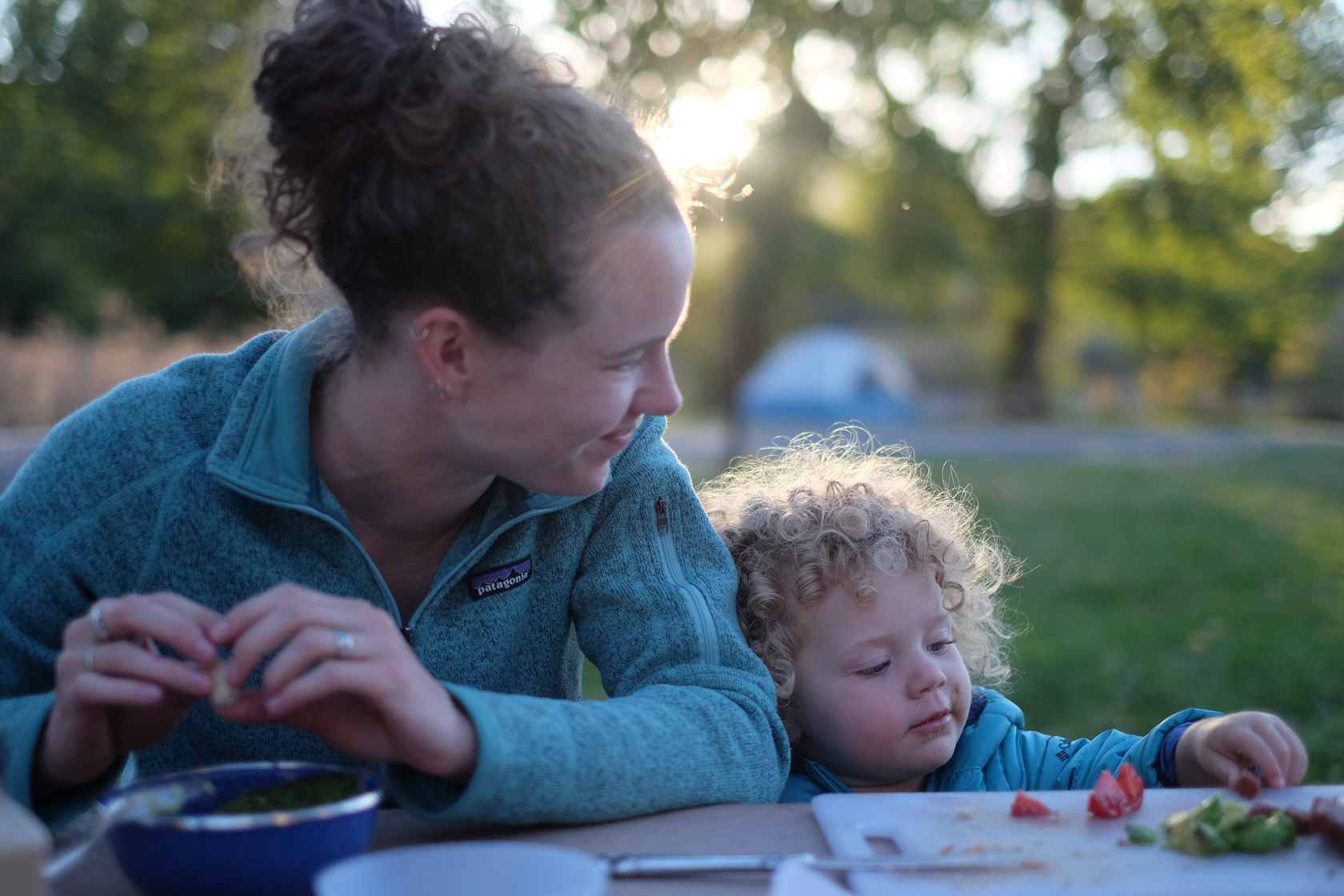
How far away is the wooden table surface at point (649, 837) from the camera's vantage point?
3.53 feet

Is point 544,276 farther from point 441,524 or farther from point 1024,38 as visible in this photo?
point 1024,38

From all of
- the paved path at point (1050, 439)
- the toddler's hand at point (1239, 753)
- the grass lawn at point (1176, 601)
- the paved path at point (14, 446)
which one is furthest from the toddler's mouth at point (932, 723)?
the paved path at point (1050, 439)

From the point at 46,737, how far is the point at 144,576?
1.11 ft

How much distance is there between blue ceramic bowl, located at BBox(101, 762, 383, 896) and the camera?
37.2 inches

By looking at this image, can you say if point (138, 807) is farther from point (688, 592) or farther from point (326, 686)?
point (688, 592)

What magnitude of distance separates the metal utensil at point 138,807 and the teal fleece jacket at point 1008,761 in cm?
97

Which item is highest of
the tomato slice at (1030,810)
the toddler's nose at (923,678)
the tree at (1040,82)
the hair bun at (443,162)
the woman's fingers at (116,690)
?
the tree at (1040,82)

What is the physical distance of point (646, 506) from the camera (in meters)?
1.66

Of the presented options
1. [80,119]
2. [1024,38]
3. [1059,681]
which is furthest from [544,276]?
[80,119]

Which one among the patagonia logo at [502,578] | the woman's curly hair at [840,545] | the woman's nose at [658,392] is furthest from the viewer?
the woman's curly hair at [840,545]

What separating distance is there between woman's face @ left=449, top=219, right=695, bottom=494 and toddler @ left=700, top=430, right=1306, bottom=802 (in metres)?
0.55

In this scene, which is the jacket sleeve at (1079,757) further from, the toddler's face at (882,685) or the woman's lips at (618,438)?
the woman's lips at (618,438)

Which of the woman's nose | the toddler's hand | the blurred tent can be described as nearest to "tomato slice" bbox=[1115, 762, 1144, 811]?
the toddler's hand

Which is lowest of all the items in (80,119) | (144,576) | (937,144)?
(144,576)
